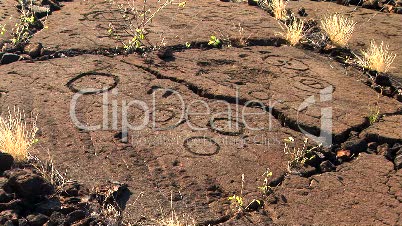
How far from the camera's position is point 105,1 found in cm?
625

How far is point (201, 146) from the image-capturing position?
338cm

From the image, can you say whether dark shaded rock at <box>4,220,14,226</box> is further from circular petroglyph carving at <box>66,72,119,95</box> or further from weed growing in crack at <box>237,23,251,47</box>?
weed growing in crack at <box>237,23,251,47</box>

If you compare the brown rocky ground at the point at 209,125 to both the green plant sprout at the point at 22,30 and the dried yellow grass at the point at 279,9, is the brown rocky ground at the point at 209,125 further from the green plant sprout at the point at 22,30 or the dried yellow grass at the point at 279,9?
the dried yellow grass at the point at 279,9

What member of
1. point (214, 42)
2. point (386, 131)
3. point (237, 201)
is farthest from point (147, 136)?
point (214, 42)

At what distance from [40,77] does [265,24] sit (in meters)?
2.73

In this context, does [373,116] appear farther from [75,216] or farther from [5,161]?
[5,161]

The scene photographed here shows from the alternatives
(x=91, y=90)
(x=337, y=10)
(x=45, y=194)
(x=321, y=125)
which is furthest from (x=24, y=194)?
(x=337, y=10)

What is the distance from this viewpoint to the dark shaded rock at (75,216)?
2.64 metres

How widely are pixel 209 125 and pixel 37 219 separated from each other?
1439 millimetres

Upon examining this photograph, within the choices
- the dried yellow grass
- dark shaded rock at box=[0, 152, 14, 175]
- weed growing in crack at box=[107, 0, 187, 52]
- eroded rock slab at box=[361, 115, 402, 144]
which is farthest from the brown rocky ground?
the dried yellow grass

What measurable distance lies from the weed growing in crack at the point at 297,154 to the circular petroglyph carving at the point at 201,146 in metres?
0.46

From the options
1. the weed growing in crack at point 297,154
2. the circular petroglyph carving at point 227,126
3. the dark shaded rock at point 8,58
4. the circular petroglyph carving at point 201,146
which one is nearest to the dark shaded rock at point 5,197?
the circular petroglyph carving at point 201,146

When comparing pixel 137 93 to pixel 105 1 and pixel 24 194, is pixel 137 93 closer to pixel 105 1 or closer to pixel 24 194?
pixel 24 194

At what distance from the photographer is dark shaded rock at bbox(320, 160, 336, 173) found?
3.25 m
